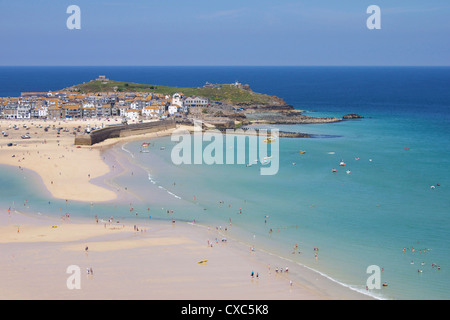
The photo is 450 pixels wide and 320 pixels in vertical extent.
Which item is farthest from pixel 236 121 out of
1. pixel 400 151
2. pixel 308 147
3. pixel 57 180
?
pixel 57 180

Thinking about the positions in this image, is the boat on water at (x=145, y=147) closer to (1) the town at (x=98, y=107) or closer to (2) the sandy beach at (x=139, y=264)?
(1) the town at (x=98, y=107)

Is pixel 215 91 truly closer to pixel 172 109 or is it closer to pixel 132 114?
pixel 172 109

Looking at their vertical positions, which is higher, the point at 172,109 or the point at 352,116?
the point at 172,109

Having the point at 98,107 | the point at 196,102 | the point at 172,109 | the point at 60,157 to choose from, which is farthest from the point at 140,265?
the point at 196,102

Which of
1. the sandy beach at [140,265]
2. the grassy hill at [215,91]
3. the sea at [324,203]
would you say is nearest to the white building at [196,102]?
the grassy hill at [215,91]

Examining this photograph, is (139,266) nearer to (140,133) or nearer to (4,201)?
(4,201)

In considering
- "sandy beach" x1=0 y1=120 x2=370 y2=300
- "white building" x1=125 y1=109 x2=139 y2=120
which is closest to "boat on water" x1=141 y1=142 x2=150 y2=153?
"white building" x1=125 y1=109 x2=139 y2=120

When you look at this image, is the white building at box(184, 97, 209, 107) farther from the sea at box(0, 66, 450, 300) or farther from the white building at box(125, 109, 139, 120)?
the sea at box(0, 66, 450, 300)
